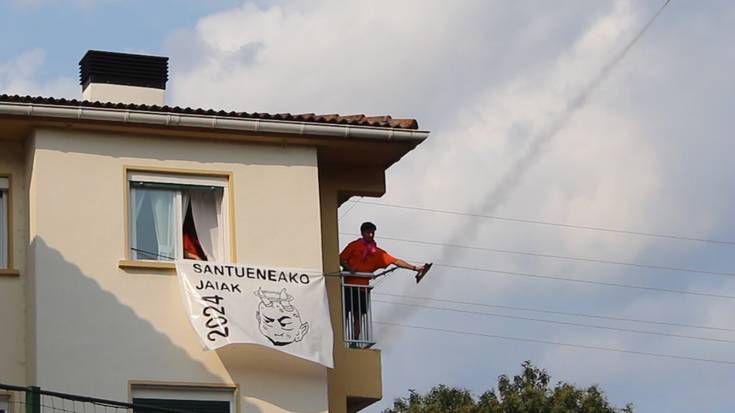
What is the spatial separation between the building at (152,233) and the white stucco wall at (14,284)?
0.8 inches

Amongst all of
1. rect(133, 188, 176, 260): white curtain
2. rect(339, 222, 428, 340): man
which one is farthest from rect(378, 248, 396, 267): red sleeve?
rect(133, 188, 176, 260): white curtain

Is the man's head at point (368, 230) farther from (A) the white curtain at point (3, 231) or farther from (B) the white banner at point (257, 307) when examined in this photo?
(A) the white curtain at point (3, 231)

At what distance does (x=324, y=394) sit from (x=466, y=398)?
30956mm

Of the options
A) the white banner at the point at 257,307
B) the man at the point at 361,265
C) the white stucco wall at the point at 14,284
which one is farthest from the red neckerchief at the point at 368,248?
the white stucco wall at the point at 14,284

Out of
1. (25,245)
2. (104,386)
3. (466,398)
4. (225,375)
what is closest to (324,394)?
(225,375)

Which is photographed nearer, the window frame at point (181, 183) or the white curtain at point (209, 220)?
the window frame at point (181, 183)

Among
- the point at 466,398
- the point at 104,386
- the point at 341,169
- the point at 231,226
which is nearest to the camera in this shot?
the point at 104,386

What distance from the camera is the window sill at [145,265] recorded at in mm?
24656

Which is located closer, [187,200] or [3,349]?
[3,349]

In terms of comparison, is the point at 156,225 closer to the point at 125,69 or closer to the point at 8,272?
the point at 8,272

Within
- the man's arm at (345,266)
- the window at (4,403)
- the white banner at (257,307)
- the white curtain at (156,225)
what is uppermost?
the white curtain at (156,225)

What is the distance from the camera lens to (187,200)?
25.9 meters

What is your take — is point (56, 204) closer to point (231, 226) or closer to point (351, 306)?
point (231, 226)

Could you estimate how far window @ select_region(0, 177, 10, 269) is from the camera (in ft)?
81.8
